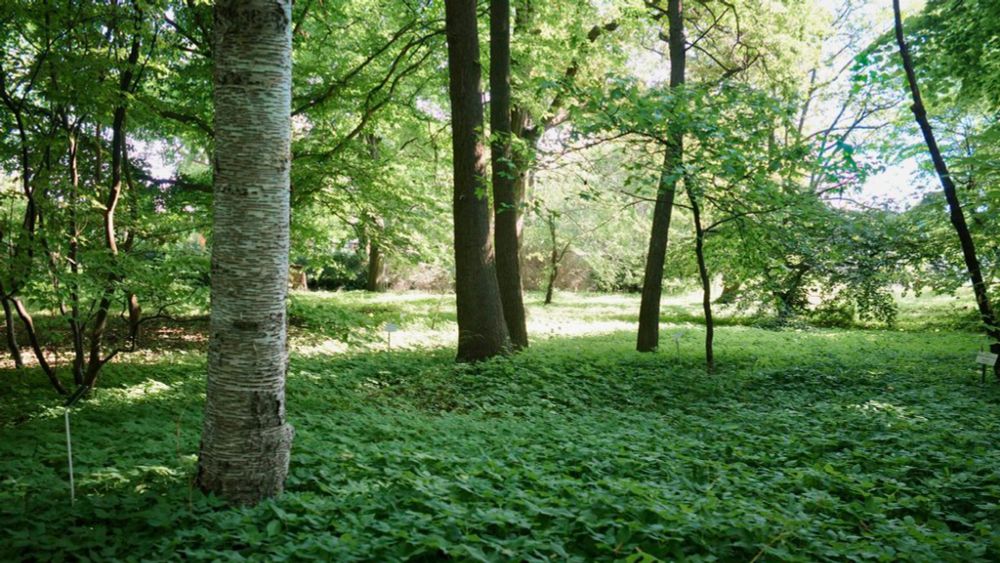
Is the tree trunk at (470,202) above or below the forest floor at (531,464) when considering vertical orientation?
above

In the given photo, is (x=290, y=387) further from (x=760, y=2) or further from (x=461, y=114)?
(x=760, y=2)

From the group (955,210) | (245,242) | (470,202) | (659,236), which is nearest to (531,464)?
(245,242)

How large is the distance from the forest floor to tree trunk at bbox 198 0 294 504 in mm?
295

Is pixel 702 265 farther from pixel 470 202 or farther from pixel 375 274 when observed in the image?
pixel 375 274

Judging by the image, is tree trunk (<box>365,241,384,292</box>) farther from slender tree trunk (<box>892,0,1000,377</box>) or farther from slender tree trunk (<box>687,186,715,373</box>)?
slender tree trunk (<box>892,0,1000,377</box>)

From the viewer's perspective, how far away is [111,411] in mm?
5980

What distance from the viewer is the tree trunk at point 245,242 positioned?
3371 mm

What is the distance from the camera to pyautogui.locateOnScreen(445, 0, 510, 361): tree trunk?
889 cm

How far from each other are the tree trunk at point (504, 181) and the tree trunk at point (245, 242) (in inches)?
221

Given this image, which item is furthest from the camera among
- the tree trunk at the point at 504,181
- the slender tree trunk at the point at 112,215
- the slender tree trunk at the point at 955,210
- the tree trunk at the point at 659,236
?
the tree trunk at the point at 659,236

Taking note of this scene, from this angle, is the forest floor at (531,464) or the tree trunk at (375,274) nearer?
the forest floor at (531,464)

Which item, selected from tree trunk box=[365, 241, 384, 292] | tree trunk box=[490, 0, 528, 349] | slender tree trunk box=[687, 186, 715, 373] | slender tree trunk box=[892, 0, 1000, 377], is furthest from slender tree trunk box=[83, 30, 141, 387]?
tree trunk box=[365, 241, 384, 292]

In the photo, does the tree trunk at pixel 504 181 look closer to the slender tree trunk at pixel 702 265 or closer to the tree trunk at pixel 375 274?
the slender tree trunk at pixel 702 265

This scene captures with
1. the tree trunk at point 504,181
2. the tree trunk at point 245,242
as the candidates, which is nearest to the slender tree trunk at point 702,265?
the tree trunk at point 504,181
